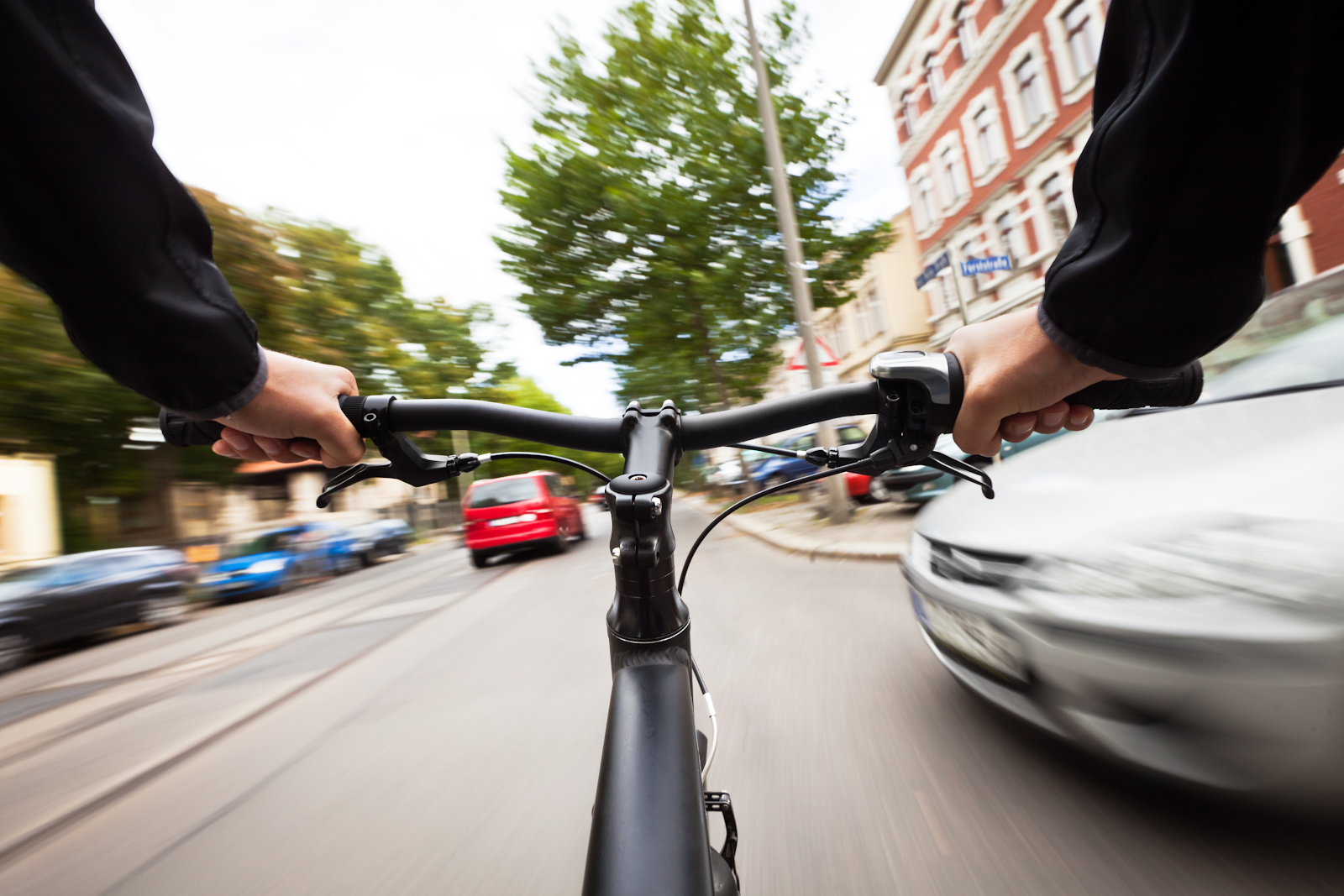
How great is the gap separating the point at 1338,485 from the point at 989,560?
945mm

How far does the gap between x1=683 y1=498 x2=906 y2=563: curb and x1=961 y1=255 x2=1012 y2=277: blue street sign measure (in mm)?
4235

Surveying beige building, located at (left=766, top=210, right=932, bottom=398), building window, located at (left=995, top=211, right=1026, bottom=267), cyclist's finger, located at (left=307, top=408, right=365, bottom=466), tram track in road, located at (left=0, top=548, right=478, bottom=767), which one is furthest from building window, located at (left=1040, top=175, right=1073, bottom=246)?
cyclist's finger, located at (left=307, top=408, right=365, bottom=466)

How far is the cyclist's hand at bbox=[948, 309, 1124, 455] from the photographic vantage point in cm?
89

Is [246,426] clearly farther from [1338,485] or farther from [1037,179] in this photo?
[1037,179]

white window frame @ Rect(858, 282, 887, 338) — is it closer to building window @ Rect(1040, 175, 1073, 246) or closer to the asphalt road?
building window @ Rect(1040, 175, 1073, 246)

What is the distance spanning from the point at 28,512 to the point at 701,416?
88.6ft

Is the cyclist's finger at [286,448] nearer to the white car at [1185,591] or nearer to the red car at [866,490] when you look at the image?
the white car at [1185,591]

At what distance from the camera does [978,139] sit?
20.7 metres

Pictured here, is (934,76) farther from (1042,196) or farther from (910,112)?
(1042,196)

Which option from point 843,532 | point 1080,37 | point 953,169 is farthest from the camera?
point 953,169

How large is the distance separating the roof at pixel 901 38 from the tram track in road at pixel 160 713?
22398 millimetres

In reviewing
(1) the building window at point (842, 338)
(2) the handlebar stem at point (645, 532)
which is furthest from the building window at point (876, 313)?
(2) the handlebar stem at point (645, 532)

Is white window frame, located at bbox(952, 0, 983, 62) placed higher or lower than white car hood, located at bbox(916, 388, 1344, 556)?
higher

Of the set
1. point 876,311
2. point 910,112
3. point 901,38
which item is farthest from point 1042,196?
point 876,311
